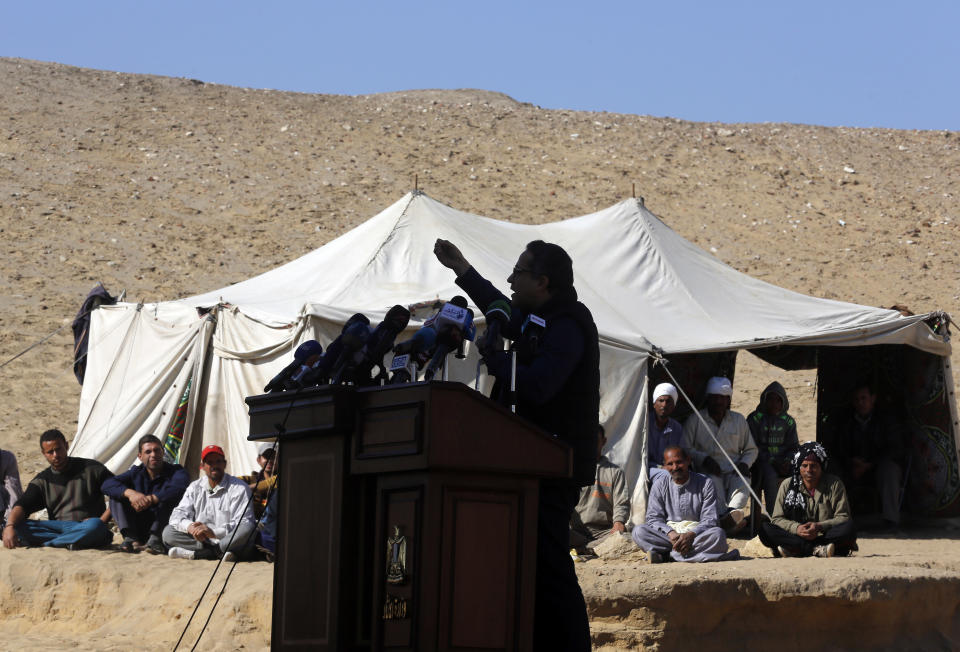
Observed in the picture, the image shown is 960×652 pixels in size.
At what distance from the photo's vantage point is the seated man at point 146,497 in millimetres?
8719

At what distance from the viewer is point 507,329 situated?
3967mm

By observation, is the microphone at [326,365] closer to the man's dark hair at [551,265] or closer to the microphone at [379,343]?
the microphone at [379,343]

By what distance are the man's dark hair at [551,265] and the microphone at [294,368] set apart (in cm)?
72

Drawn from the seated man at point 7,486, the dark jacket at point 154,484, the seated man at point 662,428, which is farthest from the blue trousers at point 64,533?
the seated man at point 662,428

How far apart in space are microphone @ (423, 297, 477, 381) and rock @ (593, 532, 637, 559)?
A: 5.18 m

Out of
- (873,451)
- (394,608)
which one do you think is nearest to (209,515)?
(394,608)

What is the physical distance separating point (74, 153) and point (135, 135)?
1769 millimetres

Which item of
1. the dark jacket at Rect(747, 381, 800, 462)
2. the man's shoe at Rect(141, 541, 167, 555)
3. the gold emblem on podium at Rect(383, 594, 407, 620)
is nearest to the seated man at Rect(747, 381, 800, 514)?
the dark jacket at Rect(747, 381, 800, 462)

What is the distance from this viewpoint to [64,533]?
340 inches

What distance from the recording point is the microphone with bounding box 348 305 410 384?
368cm

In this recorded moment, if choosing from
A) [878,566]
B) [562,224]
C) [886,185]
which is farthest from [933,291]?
[878,566]

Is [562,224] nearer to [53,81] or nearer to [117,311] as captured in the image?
[117,311]

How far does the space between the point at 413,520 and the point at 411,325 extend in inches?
254

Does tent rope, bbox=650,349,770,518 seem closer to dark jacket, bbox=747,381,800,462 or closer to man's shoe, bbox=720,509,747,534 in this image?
man's shoe, bbox=720,509,747,534
